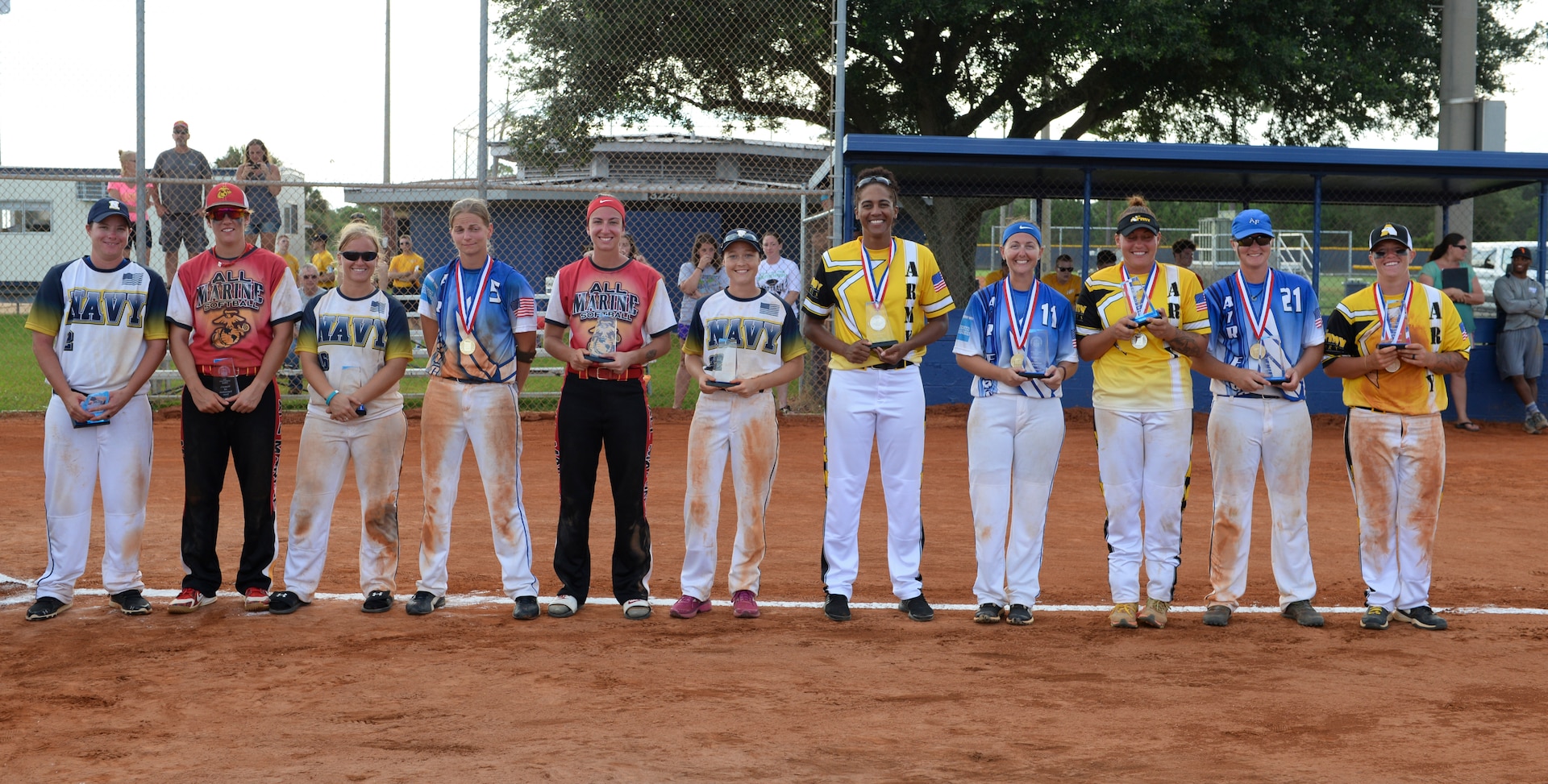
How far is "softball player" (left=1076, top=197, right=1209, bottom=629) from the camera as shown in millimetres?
6211

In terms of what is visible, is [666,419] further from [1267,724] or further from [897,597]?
[1267,724]

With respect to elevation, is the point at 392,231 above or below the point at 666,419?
above

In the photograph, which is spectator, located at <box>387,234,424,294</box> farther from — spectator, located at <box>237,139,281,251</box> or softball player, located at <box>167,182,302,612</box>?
softball player, located at <box>167,182,302,612</box>

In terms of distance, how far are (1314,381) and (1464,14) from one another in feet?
21.7

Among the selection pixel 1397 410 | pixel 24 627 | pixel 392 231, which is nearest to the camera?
pixel 24 627

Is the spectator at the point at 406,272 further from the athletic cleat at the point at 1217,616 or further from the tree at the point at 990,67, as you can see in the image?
the athletic cleat at the point at 1217,616

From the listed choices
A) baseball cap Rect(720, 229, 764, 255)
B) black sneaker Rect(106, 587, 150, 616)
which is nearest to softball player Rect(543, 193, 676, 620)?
baseball cap Rect(720, 229, 764, 255)

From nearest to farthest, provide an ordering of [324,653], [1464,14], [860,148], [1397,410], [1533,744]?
[1533,744], [324,653], [1397,410], [860,148], [1464,14]

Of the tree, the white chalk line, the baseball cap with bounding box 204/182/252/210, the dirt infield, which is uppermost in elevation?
the tree

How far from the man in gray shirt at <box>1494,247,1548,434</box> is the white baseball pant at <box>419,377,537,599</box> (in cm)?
1321

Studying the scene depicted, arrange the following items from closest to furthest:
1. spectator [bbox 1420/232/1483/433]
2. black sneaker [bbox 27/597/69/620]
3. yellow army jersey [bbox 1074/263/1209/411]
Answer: black sneaker [bbox 27/597/69/620], yellow army jersey [bbox 1074/263/1209/411], spectator [bbox 1420/232/1483/433]

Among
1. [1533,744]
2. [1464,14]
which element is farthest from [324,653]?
[1464,14]

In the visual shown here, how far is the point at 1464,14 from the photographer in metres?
18.3

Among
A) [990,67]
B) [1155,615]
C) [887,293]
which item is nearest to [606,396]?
[887,293]
